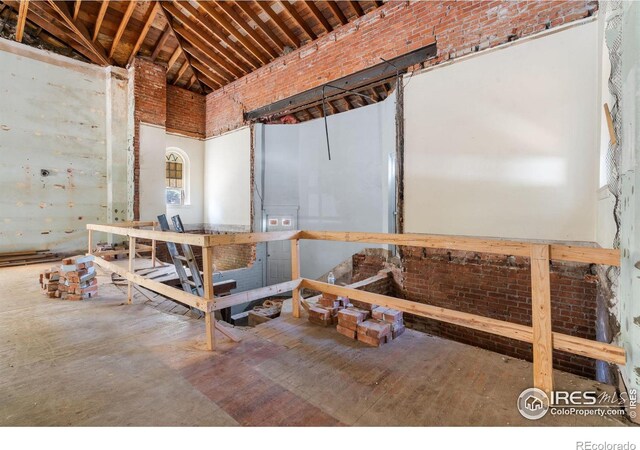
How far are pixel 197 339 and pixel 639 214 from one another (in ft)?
9.89

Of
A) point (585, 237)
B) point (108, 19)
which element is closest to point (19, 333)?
point (585, 237)

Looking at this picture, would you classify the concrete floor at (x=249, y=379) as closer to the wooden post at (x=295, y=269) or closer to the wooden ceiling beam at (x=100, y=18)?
the wooden post at (x=295, y=269)

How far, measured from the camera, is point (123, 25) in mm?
6176

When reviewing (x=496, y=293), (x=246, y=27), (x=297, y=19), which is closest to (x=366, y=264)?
(x=496, y=293)

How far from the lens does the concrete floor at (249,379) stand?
1.54 meters

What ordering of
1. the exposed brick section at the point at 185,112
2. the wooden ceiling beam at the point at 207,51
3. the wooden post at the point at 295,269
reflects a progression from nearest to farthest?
the wooden post at the point at 295,269, the wooden ceiling beam at the point at 207,51, the exposed brick section at the point at 185,112

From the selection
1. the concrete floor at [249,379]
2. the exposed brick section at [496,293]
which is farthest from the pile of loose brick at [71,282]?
the exposed brick section at [496,293]

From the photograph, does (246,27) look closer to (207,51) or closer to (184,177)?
→ (207,51)

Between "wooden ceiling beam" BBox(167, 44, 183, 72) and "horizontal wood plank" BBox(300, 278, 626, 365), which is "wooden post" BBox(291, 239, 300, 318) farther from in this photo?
"wooden ceiling beam" BBox(167, 44, 183, 72)

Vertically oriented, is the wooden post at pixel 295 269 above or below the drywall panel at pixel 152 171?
below

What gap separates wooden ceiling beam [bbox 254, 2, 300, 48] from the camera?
5340mm

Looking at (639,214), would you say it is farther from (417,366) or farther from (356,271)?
(356,271)

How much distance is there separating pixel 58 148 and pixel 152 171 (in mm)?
1826

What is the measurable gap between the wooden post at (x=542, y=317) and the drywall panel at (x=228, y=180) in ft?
21.3
